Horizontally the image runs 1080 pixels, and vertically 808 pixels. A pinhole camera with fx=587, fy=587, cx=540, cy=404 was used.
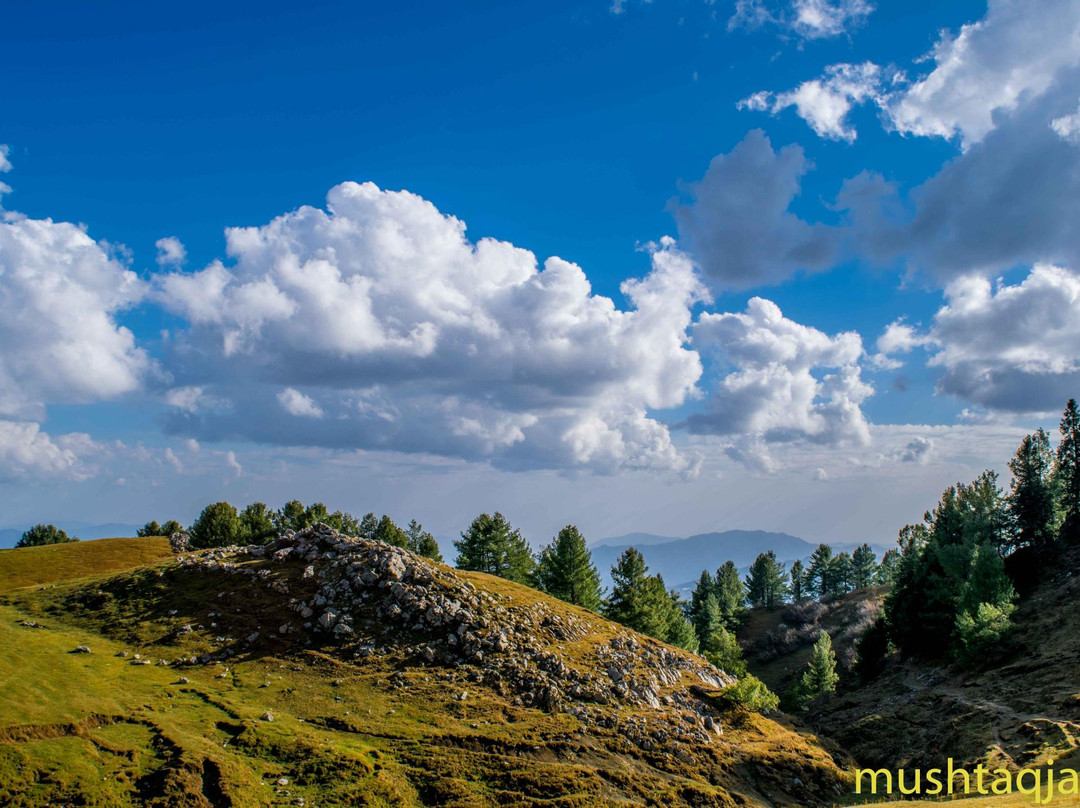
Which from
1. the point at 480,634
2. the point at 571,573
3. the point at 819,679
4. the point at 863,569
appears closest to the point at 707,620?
the point at 819,679

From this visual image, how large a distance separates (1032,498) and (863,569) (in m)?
96.4

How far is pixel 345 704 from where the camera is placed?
136 feet

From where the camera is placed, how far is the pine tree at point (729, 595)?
153 meters

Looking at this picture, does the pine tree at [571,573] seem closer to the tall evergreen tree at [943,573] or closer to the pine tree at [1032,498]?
the tall evergreen tree at [943,573]

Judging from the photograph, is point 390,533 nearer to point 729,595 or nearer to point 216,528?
point 216,528

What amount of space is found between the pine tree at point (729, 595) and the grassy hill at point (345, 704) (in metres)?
99.7

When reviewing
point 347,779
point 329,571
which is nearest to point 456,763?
point 347,779

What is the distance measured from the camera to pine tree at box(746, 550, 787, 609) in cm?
18716

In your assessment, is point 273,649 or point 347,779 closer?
point 347,779

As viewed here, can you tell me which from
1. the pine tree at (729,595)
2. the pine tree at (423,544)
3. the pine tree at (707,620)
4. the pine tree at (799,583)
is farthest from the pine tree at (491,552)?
the pine tree at (799,583)

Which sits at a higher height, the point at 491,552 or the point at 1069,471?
the point at 1069,471

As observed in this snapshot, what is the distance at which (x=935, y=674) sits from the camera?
73000mm

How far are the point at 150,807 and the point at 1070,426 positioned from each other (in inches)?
5295

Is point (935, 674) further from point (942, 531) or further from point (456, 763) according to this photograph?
point (456, 763)
